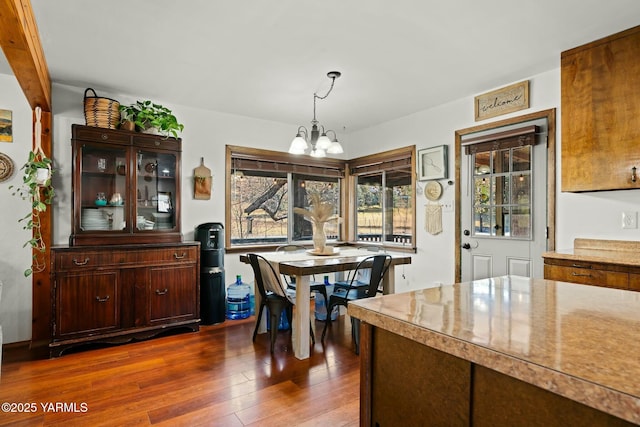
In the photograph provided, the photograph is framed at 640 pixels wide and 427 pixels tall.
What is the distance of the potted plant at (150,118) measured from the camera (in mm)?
3664

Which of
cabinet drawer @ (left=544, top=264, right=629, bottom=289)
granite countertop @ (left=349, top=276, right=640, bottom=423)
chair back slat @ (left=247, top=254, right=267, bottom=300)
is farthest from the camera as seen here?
chair back slat @ (left=247, top=254, right=267, bottom=300)

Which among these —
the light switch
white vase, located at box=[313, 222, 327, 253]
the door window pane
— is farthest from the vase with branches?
the light switch

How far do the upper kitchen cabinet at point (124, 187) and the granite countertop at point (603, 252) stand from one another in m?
3.53

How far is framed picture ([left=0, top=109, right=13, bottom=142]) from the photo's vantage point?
3.28 metres

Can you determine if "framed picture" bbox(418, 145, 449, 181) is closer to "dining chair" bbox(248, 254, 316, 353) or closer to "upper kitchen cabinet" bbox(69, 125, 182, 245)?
"dining chair" bbox(248, 254, 316, 353)

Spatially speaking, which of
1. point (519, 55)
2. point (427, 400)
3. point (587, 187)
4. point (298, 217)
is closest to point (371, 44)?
point (519, 55)

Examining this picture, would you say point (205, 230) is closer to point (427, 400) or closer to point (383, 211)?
point (383, 211)

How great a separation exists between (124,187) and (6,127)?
42.3 inches

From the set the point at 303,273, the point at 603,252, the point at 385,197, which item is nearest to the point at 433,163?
the point at 385,197

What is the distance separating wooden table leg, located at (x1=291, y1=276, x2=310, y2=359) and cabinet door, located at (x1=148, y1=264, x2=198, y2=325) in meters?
1.29

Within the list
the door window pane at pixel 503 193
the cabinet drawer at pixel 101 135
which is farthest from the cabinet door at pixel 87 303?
the door window pane at pixel 503 193

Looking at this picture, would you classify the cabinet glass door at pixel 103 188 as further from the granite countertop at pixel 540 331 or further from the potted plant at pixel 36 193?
the granite countertop at pixel 540 331

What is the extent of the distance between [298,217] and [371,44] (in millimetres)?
2923

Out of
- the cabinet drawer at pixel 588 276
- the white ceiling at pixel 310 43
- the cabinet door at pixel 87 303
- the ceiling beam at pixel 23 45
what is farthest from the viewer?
the cabinet door at pixel 87 303
